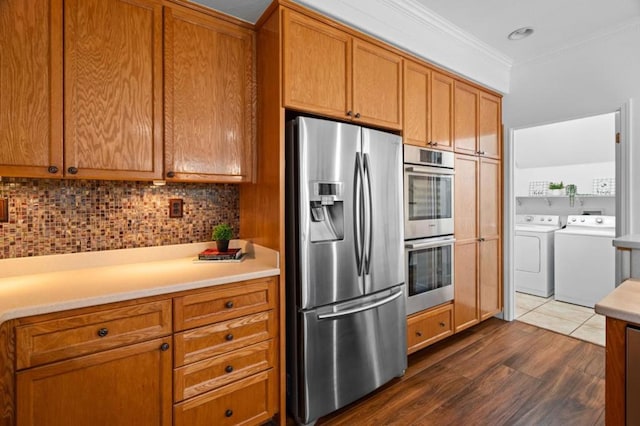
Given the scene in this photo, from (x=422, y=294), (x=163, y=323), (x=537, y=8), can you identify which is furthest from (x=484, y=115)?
(x=163, y=323)

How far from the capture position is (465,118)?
280 centimetres

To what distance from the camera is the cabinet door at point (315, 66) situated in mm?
1733

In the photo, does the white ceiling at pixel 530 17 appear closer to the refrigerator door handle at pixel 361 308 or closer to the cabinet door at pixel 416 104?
the cabinet door at pixel 416 104

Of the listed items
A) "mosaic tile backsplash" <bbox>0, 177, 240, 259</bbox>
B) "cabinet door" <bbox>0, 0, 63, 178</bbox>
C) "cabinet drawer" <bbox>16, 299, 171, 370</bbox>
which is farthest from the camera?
"mosaic tile backsplash" <bbox>0, 177, 240, 259</bbox>

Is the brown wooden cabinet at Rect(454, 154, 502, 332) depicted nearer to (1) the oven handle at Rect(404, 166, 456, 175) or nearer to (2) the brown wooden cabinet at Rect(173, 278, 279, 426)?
(1) the oven handle at Rect(404, 166, 456, 175)

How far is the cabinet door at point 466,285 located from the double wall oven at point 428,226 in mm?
126

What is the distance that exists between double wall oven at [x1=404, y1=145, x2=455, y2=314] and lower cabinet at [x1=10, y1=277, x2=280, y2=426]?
1199mm

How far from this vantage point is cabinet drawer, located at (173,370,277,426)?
1.46 meters

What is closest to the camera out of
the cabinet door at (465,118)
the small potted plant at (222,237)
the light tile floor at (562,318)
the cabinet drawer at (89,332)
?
the cabinet drawer at (89,332)

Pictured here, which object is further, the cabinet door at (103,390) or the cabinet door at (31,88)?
the cabinet door at (31,88)

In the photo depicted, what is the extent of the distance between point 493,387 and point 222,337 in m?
1.89

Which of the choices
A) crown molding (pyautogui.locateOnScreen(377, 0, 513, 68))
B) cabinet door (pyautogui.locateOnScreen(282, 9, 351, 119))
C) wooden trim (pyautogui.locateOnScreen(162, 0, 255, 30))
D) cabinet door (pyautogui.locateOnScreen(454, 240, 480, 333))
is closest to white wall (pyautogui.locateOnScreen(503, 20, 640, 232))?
crown molding (pyautogui.locateOnScreen(377, 0, 513, 68))

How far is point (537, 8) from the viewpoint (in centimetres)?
225

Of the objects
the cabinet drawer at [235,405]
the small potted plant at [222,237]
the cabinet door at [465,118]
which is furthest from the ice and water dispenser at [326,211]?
the cabinet door at [465,118]
